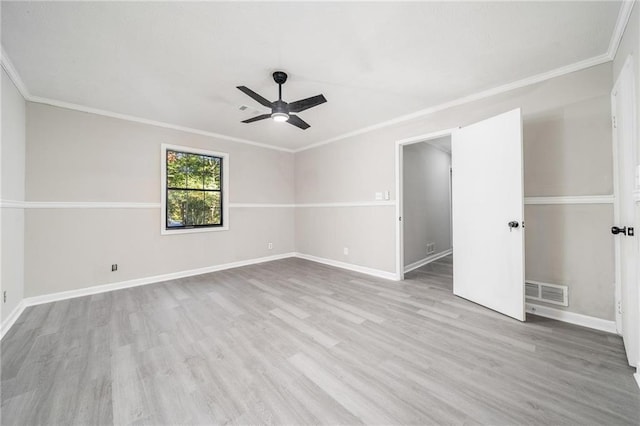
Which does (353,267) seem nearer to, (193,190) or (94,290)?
(193,190)

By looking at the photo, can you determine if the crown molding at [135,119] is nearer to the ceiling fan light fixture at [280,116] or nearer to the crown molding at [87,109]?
the crown molding at [87,109]

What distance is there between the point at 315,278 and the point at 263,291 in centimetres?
94

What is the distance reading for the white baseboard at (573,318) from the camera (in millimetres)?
2209

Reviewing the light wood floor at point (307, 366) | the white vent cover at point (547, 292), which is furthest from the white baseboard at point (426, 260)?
the white vent cover at point (547, 292)

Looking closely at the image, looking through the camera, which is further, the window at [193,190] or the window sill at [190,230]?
the window at [193,190]

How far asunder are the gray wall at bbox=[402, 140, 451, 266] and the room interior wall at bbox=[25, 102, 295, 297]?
11.3 feet

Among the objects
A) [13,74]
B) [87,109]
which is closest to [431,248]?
[87,109]

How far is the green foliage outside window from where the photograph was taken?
4.15m

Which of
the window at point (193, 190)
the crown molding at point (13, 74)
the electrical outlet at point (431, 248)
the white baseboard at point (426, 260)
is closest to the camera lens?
the crown molding at point (13, 74)

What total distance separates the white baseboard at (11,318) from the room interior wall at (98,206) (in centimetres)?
21

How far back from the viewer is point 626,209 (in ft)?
6.27

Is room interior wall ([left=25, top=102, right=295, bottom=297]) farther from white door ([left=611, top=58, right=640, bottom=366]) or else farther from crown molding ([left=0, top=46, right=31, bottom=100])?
white door ([left=611, top=58, right=640, bottom=366])

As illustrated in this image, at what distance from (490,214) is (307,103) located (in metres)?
2.38

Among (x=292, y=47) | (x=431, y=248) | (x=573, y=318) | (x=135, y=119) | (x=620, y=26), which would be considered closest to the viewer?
(x=620, y=26)
